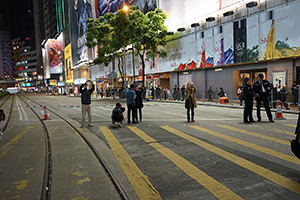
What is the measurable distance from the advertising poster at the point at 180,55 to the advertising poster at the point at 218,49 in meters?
3.31

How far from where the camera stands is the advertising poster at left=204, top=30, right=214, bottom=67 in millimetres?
24608

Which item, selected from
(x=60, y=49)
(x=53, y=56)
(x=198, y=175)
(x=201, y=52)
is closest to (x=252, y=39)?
(x=201, y=52)

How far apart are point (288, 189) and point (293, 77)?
16474 millimetres

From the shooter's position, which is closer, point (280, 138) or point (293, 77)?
point (280, 138)

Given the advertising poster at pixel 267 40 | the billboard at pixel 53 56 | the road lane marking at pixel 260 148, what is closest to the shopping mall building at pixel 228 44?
the advertising poster at pixel 267 40

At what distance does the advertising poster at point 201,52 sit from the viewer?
2569 centimetres

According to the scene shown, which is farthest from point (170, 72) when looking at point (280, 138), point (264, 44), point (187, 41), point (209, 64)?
point (280, 138)

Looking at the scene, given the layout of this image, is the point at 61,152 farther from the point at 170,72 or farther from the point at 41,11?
the point at 41,11

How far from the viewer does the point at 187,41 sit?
28.0m

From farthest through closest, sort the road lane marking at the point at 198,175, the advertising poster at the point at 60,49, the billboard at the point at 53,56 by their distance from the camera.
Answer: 1. the billboard at the point at 53,56
2. the advertising poster at the point at 60,49
3. the road lane marking at the point at 198,175

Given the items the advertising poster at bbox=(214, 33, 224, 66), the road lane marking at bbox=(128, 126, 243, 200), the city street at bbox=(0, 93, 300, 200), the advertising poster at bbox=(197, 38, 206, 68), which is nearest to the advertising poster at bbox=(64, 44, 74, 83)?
the advertising poster at bbox=(197, 38, 206, 68)

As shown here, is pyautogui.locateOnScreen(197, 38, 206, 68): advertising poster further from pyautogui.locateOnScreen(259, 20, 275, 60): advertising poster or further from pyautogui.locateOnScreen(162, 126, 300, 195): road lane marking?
pyautogui.locateOnScreen(162, 126, 300, 195): road lane marking

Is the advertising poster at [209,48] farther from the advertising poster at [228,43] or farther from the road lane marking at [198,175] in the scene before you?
the road lane marking at [198,175]

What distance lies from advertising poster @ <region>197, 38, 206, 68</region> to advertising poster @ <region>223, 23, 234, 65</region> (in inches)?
119
